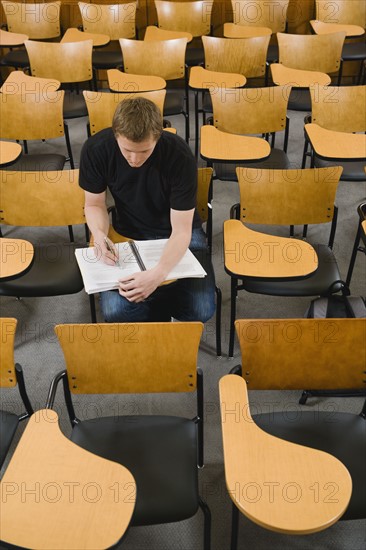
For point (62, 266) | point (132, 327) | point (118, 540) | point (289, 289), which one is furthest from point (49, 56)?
point (118, 540)

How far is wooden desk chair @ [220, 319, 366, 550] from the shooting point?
4.95 feet

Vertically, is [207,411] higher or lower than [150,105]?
lower

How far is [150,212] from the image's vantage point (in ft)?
8.50

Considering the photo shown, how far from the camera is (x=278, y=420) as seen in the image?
202cm

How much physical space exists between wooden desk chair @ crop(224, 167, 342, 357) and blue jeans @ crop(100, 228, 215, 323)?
0.16 meters

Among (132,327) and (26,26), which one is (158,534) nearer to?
(132,327)

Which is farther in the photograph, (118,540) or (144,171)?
(144,171)

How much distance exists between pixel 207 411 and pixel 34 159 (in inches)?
79.5

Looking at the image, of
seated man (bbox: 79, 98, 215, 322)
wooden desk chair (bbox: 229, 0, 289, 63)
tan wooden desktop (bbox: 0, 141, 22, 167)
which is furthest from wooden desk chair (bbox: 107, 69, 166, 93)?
wooden desk chair (bbox: 229, 0, 289, 63)

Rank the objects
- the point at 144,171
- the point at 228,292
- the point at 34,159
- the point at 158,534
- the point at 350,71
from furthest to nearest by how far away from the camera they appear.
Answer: the point at 350,71 < the point at 34,159 < the point at 228,292 < the point at 144,171 < the point at 158,534

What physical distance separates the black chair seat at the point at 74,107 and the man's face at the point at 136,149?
2.12 m

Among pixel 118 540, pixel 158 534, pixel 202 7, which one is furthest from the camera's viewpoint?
pixel 202 7

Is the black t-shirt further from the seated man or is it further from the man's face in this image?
the man's face

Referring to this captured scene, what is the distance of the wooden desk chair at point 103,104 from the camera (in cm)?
359
